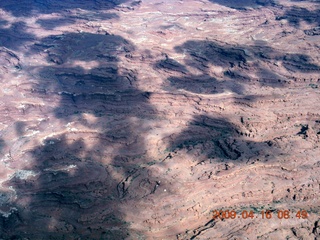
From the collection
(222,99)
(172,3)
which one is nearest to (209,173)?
(222,99)

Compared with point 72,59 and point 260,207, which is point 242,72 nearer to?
point 260,207

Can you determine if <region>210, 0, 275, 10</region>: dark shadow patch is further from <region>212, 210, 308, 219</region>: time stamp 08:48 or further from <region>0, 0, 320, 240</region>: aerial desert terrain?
<region>212, 210, 308, 219</region>: time stamp 08:48

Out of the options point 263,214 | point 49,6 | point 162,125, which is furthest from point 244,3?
point 263,214

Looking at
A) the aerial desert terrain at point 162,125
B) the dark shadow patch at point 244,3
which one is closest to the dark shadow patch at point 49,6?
the aerial desert terrain at point 162,125

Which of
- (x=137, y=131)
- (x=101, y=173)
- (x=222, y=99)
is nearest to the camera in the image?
(x=101, y=173)

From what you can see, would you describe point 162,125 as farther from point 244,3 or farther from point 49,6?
point 49,6

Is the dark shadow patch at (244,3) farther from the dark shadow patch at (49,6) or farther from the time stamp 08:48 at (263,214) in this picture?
the time stamp 08:48 at (263,214)
